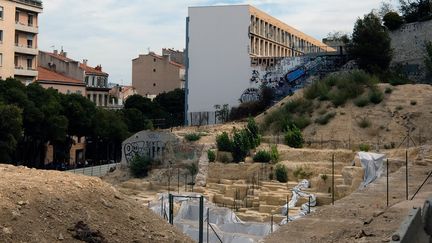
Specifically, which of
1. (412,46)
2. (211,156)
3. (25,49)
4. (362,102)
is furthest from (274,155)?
(25,49)

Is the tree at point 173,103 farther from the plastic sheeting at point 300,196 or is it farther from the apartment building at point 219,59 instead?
the plastic sheeting at point 300,196

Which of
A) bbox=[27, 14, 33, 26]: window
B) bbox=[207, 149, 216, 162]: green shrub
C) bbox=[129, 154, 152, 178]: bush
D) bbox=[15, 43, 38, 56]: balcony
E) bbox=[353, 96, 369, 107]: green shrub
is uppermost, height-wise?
bbox=[27, 14, 33, 26]: window

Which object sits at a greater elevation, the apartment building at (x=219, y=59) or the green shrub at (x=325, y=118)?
the apartment building at (x=219, y=59)

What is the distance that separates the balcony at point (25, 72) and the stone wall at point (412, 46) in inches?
1089

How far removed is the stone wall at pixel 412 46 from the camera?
42781 millimetres

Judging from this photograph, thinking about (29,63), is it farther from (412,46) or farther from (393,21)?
(412,46)

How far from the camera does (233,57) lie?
49125 millimetres

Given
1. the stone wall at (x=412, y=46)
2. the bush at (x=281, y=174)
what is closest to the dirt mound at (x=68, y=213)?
the bush at (x=281, y=174)

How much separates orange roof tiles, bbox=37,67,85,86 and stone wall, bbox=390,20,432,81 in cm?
2793

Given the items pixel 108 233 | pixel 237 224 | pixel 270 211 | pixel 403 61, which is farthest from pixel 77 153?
pixel 108 233

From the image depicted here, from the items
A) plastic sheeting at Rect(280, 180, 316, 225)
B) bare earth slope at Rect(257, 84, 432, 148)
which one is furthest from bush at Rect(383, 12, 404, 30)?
plastic sheeting at Rect(280, 180, 316, 225)

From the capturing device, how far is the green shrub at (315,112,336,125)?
3644 centimetres

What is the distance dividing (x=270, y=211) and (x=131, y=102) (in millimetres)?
36459

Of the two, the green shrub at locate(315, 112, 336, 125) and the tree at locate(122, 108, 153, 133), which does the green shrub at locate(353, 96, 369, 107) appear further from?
the tree at locate(122, 108, 153, 133)
